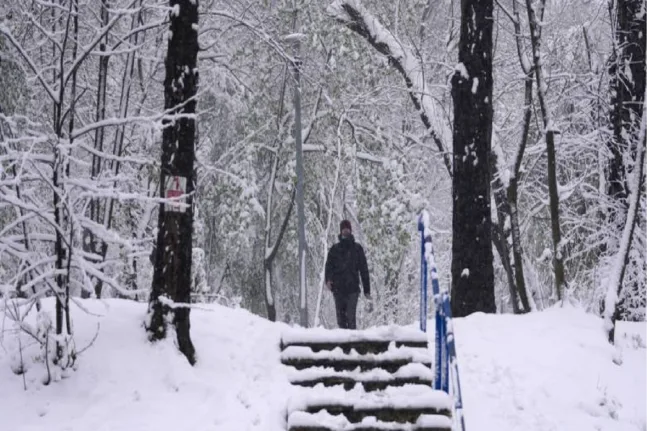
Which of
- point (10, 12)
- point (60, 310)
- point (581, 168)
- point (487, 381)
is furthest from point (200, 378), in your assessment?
point (581, 168)

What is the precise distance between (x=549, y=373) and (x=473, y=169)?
315 centimetres

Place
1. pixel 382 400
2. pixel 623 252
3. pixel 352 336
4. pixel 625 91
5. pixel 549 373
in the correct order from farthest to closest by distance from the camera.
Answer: pixel 625 91 < pixel 623 252 < pixel 352 336 < pixel 549 373 < pixel 382 400

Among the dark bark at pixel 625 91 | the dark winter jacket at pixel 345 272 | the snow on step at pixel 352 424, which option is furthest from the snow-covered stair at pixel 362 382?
the dark bark at pixel 625 91

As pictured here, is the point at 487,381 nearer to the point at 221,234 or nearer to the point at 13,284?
the point at 13,284

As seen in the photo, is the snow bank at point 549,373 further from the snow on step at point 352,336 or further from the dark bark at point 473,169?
the dark bark at point 473,169

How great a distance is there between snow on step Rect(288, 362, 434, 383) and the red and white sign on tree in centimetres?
197

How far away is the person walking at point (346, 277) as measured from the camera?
443 inches

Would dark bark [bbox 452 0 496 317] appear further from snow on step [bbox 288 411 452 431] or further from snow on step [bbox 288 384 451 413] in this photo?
snow on step [bbox 288 411 452 431]

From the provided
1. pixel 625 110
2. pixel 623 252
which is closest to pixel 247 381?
pixel 623 252

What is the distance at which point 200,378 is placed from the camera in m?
7.06

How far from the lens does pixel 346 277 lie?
1126cm

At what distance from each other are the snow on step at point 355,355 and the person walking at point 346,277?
325 centimetres

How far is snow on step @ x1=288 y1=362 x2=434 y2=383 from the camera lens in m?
7.34

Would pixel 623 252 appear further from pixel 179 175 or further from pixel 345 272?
pixel 179 175
